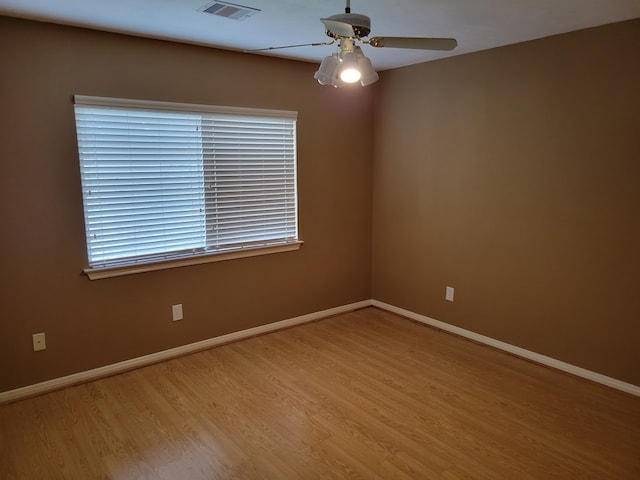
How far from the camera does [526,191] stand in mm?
3422

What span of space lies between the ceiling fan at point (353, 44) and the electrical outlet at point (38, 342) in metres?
2.44

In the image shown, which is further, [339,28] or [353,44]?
[353,44]

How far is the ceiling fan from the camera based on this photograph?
6.19ft

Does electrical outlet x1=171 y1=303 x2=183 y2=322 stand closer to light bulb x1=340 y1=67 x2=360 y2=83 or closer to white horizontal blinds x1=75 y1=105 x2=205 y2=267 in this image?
white horizontal blinds x1=75 y1=105 x2=205 y2=267

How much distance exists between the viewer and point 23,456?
7.79 feet

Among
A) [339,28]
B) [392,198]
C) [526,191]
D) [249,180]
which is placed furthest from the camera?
[392,198]

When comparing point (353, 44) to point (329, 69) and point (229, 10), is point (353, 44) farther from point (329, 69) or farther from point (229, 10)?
point (229, 10)

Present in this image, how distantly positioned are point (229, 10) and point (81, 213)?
1.63 metres

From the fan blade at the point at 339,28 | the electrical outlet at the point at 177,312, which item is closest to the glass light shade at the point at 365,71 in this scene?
the fan blade at the point at 339,28

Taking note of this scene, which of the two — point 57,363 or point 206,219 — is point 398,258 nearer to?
point 206,219

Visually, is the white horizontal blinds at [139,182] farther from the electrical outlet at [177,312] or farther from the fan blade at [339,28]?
the fan blade at [339,28]

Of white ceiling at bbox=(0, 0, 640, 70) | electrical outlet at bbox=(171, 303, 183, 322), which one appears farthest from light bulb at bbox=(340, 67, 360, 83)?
electrical outlet at bbox=(171, 303, 183, 322)

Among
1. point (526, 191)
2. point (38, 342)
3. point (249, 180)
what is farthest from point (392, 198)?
point (38, 342)

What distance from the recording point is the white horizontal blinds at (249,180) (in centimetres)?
361
